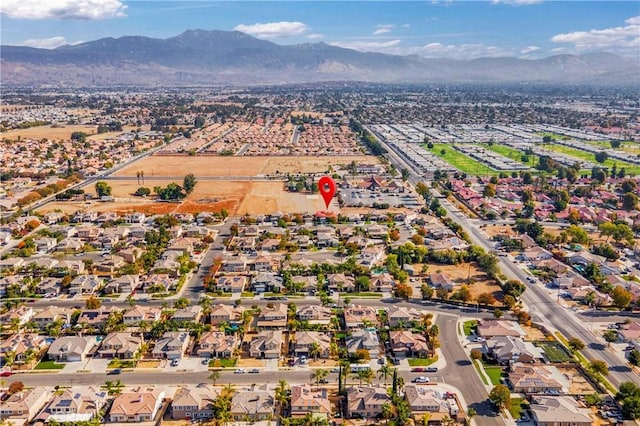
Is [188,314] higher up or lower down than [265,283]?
lower down

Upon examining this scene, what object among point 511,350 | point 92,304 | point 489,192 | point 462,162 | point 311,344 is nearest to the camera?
point 511,350

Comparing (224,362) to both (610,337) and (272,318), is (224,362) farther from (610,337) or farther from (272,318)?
(610,337)

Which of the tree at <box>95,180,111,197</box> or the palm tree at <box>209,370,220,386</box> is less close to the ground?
the tree at <box>95,180,111,197</box>

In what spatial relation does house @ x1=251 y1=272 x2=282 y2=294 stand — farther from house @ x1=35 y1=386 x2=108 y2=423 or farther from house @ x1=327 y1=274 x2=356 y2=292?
house @ x1=35 y1=386 x2=108 y2=423

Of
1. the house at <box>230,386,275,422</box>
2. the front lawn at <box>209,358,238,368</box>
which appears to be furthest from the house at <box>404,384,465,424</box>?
the front lawn at <box>209,358,238,368</box>

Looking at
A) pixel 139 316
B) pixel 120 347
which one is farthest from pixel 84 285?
pixel 120 347
